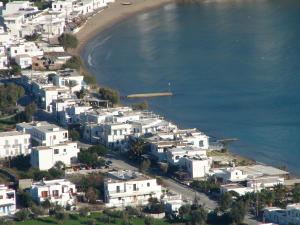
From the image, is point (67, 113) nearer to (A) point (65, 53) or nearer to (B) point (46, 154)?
(B) point (46, 154)

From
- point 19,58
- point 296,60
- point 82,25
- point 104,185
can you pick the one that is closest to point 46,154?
point 104,185

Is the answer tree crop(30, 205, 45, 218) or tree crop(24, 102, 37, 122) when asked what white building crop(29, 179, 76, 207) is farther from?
tree crop(24, 102, 37, 122)

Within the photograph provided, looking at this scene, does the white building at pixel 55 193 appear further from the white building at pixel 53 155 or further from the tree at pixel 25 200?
the white building at pixel 53 155

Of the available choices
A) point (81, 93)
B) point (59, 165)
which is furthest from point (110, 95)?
point (59, 165)

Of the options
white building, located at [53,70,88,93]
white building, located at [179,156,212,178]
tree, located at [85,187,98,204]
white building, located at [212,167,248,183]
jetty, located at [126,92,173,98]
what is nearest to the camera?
tree, located at [85,187,98,204]

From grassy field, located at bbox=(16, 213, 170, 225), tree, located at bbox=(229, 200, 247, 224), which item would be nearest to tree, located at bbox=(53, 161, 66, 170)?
grassy field, located at bbox=(16, 213, 170, 225)

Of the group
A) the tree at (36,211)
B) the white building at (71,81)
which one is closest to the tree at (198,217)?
the tree at (36,211)
